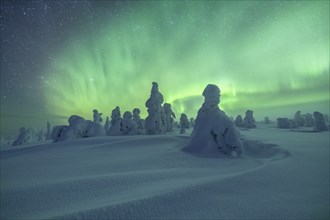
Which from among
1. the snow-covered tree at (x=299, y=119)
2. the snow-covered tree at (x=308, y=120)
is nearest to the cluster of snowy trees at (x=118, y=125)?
the snow-covered tree at (x=299, y=119)

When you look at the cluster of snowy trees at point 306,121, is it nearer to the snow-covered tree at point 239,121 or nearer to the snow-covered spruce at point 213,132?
the snow-covered tree at point 239,121

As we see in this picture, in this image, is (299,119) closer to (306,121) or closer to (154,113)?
(306,121)

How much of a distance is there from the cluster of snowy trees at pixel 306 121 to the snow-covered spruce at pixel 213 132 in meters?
34.0

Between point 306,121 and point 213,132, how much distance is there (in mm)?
65779

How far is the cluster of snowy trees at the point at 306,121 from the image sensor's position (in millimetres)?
36537

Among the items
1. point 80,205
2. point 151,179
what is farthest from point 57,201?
point 151,179

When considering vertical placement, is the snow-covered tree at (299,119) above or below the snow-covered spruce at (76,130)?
above

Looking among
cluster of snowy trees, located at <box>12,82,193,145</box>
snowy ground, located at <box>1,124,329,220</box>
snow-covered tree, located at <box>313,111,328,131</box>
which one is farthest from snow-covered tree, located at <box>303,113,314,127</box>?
snowy ground, located at <box>1,124,329,220</box>

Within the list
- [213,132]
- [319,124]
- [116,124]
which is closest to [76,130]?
[116,124]

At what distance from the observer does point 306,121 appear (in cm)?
6278

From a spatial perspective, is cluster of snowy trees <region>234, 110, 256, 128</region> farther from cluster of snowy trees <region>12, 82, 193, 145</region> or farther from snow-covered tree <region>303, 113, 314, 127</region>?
cluster of snowy trees <region>12, 82, 193, 145</region>

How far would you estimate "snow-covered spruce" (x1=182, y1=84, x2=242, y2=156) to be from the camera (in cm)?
1082

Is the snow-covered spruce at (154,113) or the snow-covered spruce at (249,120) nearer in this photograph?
the snow-covered spruce at (154,113)

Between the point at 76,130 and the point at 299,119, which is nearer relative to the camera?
the point at 76,130
